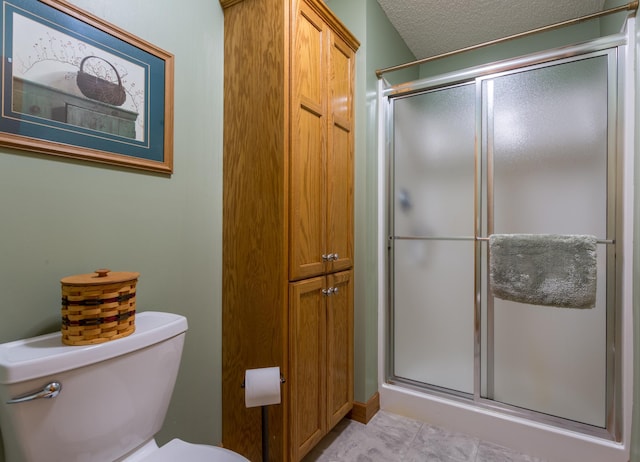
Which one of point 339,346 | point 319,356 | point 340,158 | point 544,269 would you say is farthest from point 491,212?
point 319,356

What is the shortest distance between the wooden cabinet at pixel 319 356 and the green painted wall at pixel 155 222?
0.38 m

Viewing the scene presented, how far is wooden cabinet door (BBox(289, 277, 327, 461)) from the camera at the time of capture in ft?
4.40

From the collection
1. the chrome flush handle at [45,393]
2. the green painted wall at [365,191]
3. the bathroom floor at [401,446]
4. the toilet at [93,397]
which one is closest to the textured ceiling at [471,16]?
the green painted wall at [365,191]

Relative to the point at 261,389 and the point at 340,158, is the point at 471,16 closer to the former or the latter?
the point at 340,158

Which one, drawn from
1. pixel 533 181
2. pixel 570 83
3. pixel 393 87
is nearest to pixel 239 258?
pixel 393 87

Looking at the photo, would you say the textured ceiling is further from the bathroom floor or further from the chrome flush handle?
the bathroom floor

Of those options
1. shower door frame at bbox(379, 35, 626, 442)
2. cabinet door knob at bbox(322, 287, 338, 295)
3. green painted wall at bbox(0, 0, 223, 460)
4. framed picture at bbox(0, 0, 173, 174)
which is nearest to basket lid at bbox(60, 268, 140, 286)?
green painted wall at bbox(0, 0, 223, 460)

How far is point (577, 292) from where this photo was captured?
1502 millimetres

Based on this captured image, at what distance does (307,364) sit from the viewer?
1438 millimetres

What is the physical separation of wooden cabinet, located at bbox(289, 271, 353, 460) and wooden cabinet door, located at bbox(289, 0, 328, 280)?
0.13m

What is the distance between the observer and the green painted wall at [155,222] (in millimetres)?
879

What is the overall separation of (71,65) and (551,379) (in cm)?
253

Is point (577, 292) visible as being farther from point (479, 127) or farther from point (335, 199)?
point (335, 199)

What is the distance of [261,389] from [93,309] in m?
0.60
